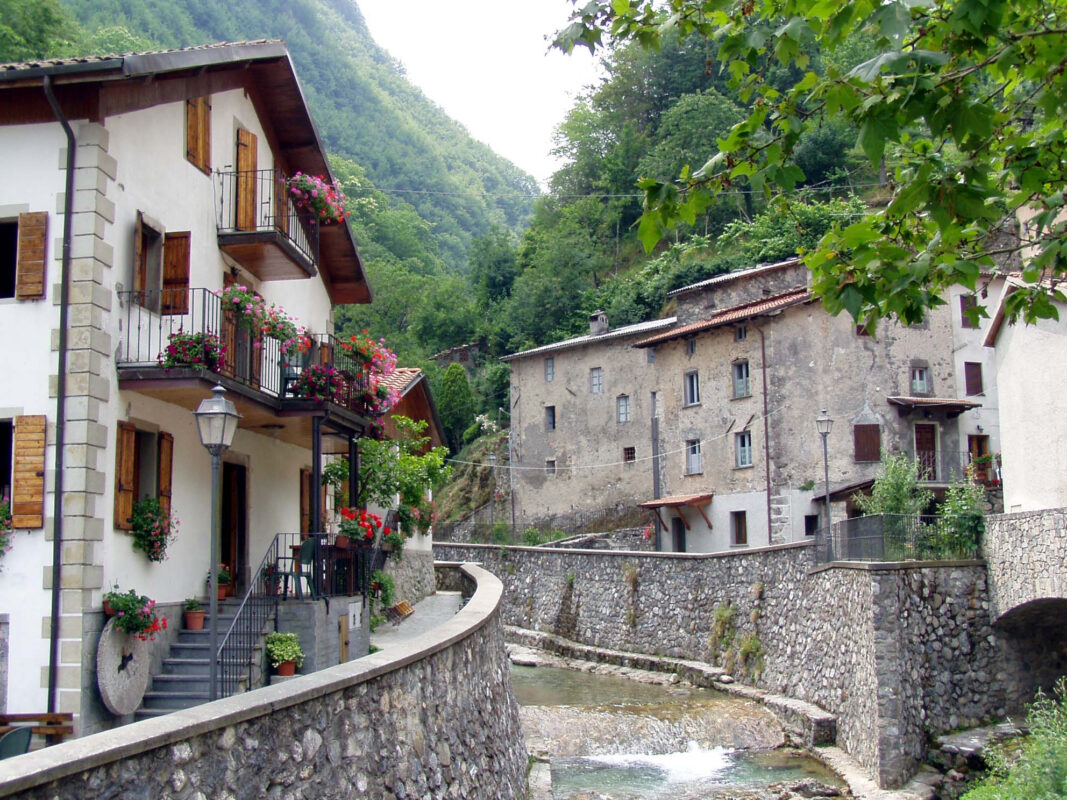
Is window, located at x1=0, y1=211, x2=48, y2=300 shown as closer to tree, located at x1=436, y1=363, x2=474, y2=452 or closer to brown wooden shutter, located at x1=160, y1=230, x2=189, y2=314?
brown wooden shutter, located at x1=160, y1=230, x2=189, y2=314

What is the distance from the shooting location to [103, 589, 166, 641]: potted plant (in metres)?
11.8

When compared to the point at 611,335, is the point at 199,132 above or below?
below

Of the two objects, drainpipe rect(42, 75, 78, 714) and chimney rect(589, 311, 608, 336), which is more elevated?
chimney rect(589, 311, 608, 336)

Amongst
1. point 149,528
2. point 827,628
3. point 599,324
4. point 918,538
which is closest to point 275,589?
point 149,528

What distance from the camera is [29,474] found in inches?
460

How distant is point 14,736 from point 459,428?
161ft

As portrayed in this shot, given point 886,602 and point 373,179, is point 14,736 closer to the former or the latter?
point 886,602

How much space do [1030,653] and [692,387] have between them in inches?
815

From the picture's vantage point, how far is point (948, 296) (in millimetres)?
37562

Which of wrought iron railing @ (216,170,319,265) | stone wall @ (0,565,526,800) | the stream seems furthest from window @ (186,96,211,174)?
the stream

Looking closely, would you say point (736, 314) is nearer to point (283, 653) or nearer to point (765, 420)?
point (765, 420)

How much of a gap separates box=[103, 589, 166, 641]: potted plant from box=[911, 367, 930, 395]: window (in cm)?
3010

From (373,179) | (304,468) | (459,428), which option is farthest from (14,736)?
(373,179)

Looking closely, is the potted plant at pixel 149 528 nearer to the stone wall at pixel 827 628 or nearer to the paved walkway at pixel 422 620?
the paved walkway at pixel 422 620
